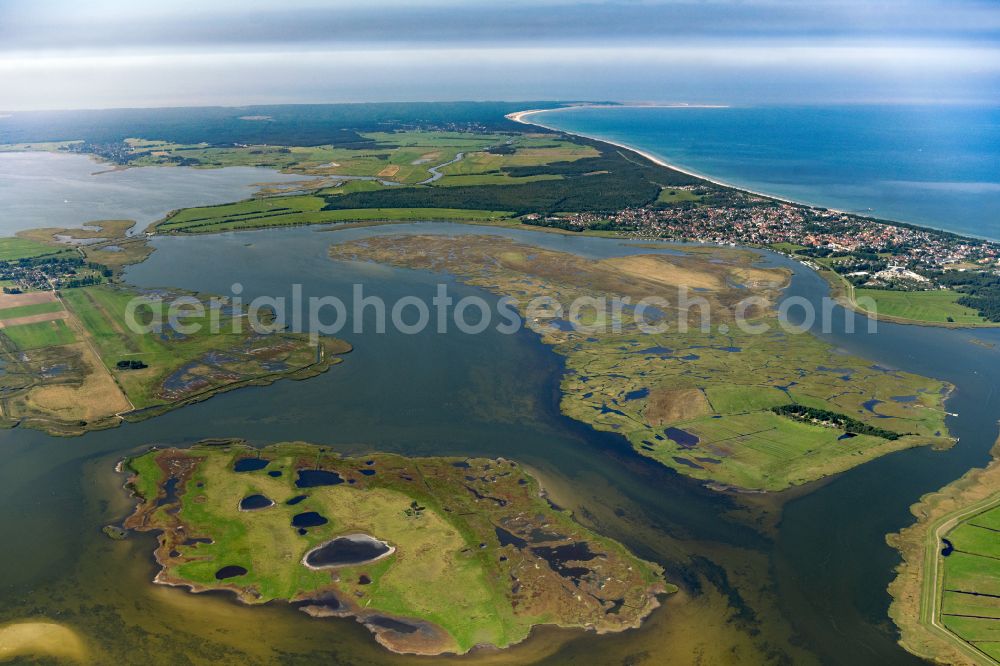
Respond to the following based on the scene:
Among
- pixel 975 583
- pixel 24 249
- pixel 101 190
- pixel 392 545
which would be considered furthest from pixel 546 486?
pixel 101 190

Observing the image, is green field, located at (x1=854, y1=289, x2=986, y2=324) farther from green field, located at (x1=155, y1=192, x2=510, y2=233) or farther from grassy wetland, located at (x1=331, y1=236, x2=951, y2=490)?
green field, located at (x1=155, y1=192, x2=510, y2=233)

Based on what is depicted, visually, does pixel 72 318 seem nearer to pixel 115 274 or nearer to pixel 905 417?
pixel 115 274

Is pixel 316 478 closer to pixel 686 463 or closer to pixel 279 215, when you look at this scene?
pixel 686 463

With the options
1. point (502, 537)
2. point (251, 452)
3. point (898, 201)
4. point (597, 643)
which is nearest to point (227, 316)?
point (251, 452)

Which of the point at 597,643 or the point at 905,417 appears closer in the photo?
the point at 597,643

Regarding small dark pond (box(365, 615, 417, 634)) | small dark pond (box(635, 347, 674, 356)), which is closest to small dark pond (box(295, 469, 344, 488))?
small dark pond (box(365, 615, 417, 634))

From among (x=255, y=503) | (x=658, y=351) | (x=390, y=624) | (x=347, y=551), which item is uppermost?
(x=658, y=351)
